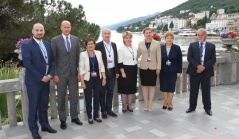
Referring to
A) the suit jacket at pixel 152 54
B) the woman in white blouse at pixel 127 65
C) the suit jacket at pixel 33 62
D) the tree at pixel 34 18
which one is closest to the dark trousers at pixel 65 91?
the suit jacket at pixel 33 62

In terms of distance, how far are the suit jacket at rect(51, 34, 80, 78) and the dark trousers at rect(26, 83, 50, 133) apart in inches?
12.5

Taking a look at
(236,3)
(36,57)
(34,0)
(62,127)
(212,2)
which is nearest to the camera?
(36,57)

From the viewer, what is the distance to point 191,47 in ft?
14.7

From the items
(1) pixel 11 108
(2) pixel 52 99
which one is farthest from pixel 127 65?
(1) pixel 11 108

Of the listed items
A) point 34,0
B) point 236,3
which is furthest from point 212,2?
point 34,0

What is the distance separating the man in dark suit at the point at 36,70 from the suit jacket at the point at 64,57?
14 centimetres

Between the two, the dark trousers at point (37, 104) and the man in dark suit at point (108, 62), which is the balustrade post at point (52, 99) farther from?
the man in dark suit at point (108, 62)

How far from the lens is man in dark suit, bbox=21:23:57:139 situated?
10.6ft

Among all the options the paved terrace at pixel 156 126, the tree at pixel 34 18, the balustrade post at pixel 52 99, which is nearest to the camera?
the paved terrace at pixel 156 126

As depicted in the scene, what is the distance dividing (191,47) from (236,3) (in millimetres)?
118184

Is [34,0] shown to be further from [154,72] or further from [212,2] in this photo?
[212,2]

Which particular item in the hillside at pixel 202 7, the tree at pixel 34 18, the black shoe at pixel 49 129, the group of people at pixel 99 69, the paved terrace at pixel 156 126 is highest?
the hillside at pixel 202 7

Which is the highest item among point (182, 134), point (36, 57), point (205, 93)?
point (36, 57)

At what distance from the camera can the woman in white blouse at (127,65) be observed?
4270 mm
